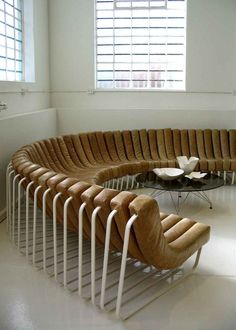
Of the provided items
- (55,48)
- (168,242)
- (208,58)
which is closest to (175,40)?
(208,58)

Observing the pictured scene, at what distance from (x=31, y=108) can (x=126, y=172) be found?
5.89ft

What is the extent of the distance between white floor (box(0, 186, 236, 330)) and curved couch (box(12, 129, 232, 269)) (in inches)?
9.7

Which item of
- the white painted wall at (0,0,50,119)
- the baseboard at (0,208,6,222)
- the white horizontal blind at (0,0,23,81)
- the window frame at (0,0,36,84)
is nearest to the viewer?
the baseboard at (0,208,6,222)

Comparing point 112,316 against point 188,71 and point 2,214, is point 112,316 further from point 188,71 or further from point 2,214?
point 188,71

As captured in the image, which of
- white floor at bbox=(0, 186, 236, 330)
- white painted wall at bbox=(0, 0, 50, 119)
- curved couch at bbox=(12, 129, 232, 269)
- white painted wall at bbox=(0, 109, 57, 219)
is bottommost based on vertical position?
white floor at bbox=(0, 186, 236, 330)

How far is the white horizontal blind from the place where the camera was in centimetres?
486

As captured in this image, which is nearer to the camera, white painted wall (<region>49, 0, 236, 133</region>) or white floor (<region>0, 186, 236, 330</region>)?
white floor (<region>0, 186, 236, 330</region>)

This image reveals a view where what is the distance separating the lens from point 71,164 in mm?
4930

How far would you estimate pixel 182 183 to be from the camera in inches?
170

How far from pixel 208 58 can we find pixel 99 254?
15.3 feet

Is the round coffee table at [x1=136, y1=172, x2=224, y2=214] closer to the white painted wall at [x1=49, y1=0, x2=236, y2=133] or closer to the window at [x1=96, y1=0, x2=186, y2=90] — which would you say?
the white painted wall at [x1=49, y1=0, x2=236, y2=133]

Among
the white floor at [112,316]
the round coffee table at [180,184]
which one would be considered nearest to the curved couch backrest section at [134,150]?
the round coffee table at [180,184]

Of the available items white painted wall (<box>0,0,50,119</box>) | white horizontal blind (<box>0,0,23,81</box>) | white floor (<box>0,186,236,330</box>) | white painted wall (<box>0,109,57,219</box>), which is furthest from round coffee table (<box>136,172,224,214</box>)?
white horizontal blind (<box>0,0,23,81</box>)

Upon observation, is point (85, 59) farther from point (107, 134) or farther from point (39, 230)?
point (39, 230)
